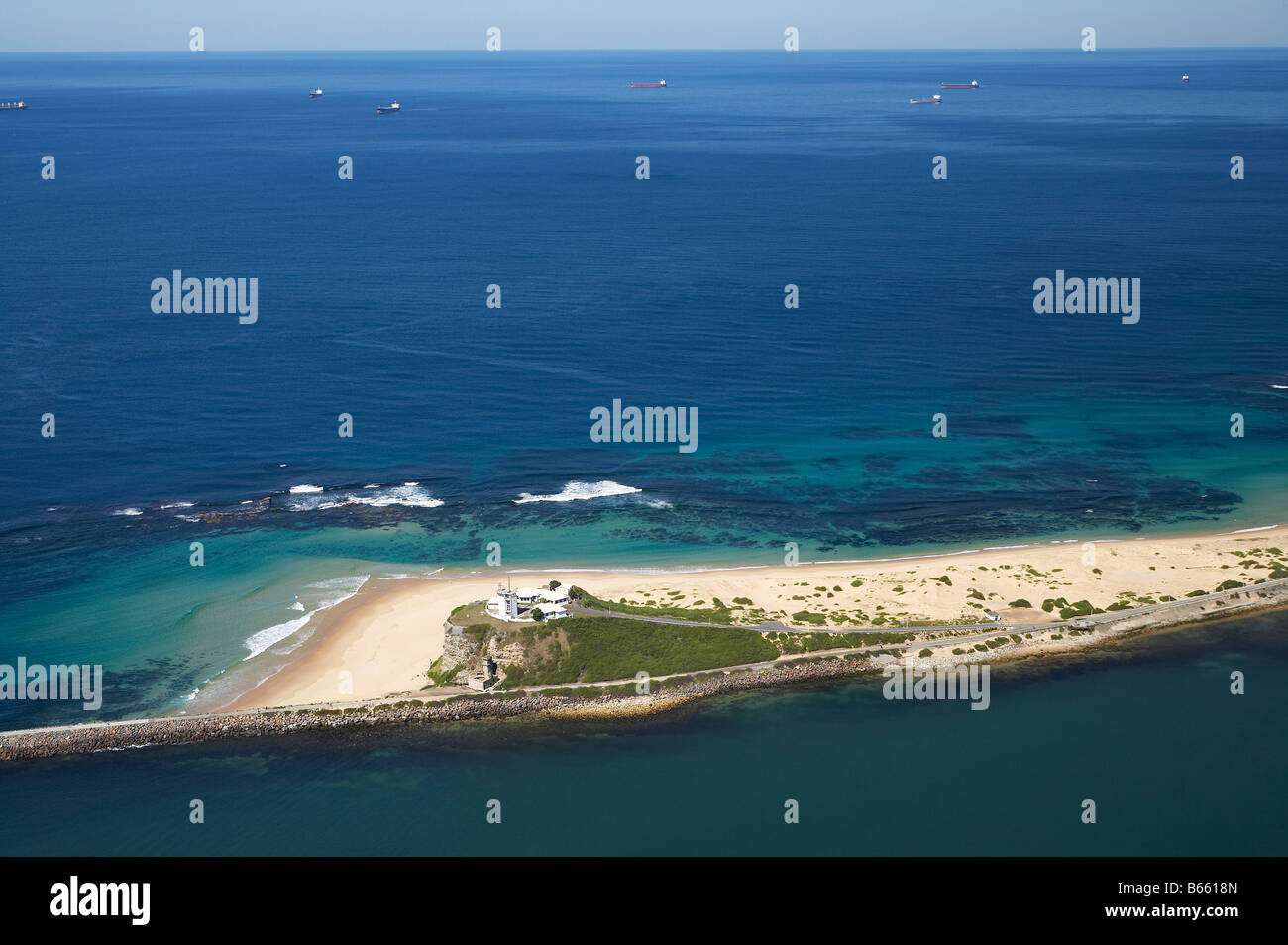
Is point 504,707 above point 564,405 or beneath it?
beneath

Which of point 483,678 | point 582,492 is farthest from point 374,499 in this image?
point 483,678

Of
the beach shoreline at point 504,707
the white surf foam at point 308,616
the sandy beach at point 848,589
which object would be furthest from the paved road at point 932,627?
the white surf foam at point 308,616

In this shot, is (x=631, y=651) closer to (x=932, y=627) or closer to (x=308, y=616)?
(x=932, y=627)

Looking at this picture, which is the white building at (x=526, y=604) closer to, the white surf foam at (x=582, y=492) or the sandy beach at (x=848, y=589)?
the sandy beach at (x=848, y=589)

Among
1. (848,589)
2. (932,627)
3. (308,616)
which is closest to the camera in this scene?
(932,627)

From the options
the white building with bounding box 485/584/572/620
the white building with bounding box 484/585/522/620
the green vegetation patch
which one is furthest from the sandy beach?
the white building with bounding box 485/584/572/620

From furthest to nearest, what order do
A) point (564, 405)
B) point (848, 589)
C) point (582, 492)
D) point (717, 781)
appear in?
1. point (564, 405)
2. point (582, 492)
3. point (848, 589)
4. point (717, 781)

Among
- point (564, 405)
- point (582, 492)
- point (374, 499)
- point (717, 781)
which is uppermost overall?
point (564, 405)
